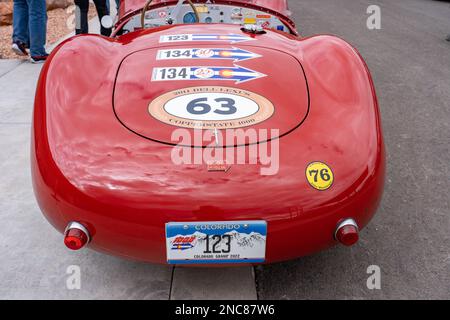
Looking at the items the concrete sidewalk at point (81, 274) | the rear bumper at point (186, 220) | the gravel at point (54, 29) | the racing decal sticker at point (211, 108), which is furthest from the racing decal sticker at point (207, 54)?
the gravel at point (54, 29)

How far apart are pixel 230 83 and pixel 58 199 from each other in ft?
2.86

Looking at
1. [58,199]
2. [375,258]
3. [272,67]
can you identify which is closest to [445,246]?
[375,258]

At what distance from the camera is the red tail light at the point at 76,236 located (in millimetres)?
1484

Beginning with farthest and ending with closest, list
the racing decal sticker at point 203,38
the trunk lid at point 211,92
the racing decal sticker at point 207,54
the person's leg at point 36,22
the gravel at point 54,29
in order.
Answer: the gravel at point 54,29 → the person's leg at point 36,22 → the racing decal sticker at point 203,38 → the racing decal sticker at point 207,54 → the trunk lid at point 211,92

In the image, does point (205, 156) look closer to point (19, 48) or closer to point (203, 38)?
point (203, 38)

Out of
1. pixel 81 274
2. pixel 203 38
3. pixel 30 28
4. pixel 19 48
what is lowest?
pixel 81 274

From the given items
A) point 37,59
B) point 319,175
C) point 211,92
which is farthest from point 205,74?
point 37,59

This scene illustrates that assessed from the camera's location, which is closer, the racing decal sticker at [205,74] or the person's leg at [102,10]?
the racing decal sticker at [205,74]

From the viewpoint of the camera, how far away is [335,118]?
69.0 inches

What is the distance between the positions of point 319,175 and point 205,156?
1.38 ft

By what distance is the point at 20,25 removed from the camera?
4.62 m

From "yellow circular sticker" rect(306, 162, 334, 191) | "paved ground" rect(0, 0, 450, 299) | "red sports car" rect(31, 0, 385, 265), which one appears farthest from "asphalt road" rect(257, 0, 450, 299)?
"yellow circular sticker" rect(306, 162, 334, 191)

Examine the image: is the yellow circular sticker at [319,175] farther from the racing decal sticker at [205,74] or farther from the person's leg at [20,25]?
the person's leg at [20,25]

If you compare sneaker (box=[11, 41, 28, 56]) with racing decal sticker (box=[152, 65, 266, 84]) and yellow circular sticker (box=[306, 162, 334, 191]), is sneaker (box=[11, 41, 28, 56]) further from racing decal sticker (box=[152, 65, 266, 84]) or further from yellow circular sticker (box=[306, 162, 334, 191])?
yellow circular sticker (box=[306, 162, 334, 191])
